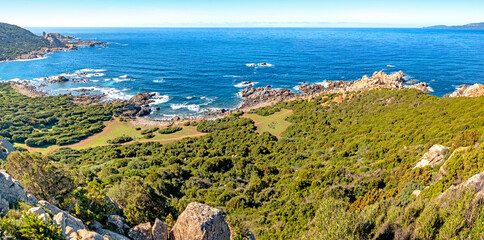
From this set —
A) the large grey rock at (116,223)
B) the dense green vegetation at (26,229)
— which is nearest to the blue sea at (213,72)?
the large grey rock at (116,223)

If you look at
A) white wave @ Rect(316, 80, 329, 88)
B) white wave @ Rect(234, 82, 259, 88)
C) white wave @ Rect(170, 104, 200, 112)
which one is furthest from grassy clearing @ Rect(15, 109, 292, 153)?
white wave @ Rect(316, 80, 329, 88)

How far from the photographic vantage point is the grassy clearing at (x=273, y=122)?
1971 inches

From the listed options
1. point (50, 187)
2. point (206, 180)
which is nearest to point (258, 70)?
point (206, 180)

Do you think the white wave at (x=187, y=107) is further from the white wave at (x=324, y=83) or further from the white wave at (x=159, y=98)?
the white wave at (x=324, y=83)

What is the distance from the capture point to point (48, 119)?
2357 inches

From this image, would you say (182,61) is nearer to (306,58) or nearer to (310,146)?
(306,58)

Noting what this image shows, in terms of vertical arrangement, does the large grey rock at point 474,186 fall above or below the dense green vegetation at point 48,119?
above

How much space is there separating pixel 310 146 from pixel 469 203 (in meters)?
26.9

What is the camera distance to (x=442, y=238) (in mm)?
11492

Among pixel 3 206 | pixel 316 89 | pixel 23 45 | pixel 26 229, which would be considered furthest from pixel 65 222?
pixel 23 45

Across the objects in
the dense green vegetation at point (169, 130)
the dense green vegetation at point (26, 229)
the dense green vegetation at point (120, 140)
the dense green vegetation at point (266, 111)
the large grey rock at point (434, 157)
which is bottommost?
the dense green vegetation at point (120, 140)

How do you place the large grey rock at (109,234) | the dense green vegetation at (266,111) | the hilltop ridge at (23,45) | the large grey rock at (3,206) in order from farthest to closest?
1. the hilltop ridge at (23,45)
2. the dense green vegetation at (266,111)
3. the large grey rock at (109,234)
4. the large grey rock at (3,206)

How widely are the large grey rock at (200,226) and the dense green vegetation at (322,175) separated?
241cm

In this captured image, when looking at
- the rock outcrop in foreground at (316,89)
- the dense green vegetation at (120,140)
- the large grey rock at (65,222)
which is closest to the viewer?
the large grey rock at (65,222)
